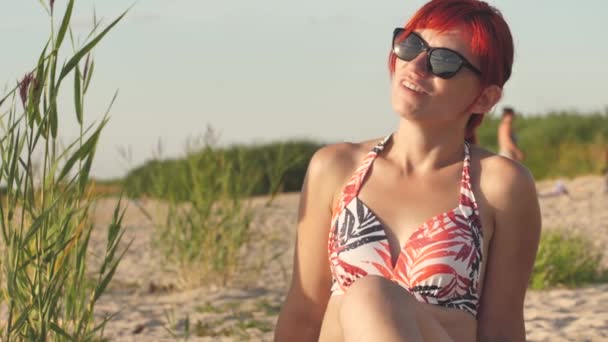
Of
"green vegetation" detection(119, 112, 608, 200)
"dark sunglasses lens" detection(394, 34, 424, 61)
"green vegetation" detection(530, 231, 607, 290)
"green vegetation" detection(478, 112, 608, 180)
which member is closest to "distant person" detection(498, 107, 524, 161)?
"green vegetation" detection(119, 112, 608, 200)

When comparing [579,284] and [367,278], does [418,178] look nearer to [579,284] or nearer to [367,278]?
[367,278]

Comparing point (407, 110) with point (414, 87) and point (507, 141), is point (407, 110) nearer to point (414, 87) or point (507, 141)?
point (414, 87)

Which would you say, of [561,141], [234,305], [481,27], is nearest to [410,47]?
[481,27]

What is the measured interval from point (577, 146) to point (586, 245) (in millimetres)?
9485

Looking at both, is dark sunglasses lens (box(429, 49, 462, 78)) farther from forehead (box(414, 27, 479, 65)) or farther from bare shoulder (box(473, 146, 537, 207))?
bare shoulder (box(473, 146, 537, 207))

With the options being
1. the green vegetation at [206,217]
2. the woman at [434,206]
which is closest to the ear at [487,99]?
the woman at [434,206]

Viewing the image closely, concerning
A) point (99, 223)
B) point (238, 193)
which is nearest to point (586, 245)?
point (238, 193)

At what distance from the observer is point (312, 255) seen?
271 centimetres

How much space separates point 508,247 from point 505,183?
16 centimetres

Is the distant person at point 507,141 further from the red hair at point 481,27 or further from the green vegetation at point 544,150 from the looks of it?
the red hair at point 481,27

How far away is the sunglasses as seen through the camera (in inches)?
101

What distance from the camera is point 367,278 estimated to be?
2344 mm

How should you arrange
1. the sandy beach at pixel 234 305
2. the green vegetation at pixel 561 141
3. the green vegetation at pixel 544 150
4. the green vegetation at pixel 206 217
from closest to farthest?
the sandy beach at pixel 234 305, the green vegetation at pixel 206 217, the green vegetation at pixel 544 150, the green vegetation at pixel 561 141

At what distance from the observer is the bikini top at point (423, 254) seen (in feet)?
8.26
